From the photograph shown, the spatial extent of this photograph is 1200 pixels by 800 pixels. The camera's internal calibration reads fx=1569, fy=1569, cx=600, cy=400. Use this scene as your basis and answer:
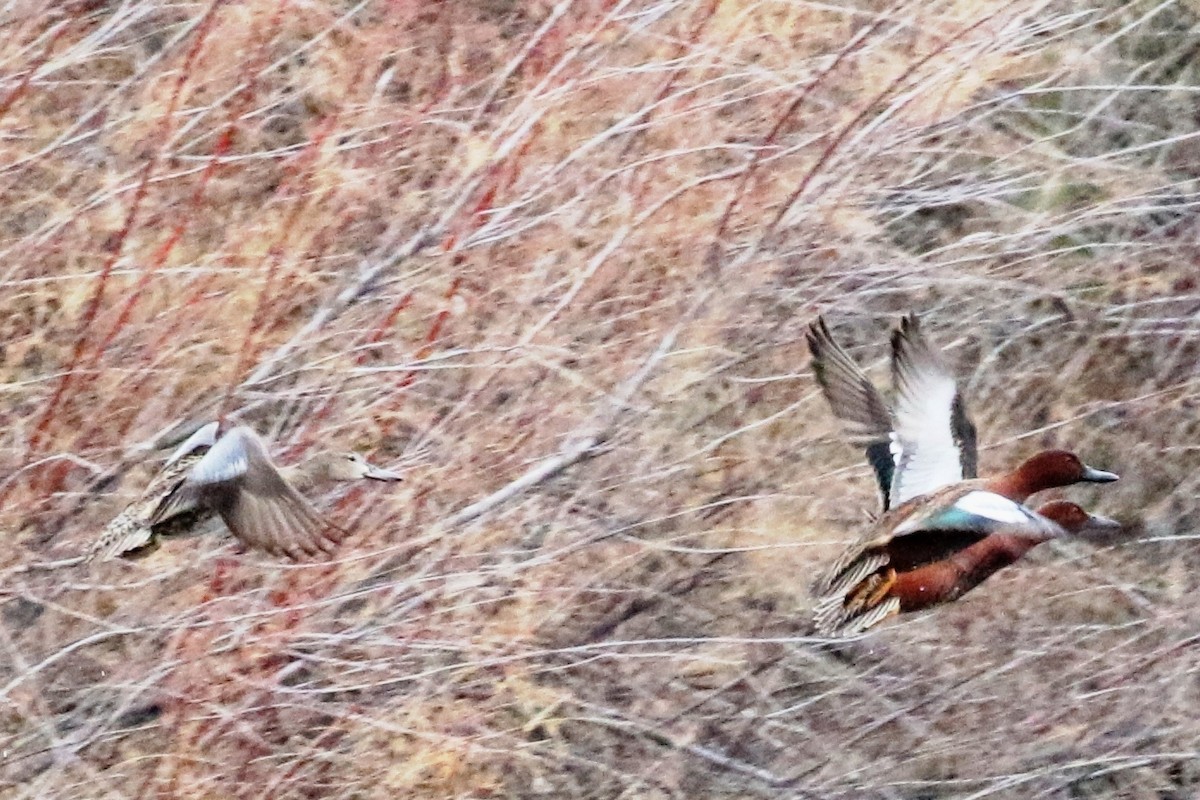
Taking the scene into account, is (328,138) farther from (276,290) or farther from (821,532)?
(821,532)

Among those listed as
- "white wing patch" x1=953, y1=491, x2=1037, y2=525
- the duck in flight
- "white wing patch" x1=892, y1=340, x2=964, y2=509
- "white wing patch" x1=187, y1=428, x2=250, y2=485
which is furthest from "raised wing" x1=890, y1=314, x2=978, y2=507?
"white wing patch" x1=187, y1=428, x2=250, y2=485

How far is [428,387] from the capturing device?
8.41 feet

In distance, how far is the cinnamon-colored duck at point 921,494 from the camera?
190 cm

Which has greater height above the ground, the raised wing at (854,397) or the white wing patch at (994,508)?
the raised wing at (854,397)

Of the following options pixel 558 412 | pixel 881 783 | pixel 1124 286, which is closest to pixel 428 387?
pixel 558 412

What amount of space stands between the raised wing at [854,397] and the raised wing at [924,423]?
0.02 meters

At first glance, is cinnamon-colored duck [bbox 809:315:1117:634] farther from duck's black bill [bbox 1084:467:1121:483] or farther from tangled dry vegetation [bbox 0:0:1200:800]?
tangled dry vegetation [bbox 0:0:1200:800]

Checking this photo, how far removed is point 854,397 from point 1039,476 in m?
0.26

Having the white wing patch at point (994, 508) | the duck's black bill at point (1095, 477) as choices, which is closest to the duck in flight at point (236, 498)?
the white wing patch at point (994, 508)

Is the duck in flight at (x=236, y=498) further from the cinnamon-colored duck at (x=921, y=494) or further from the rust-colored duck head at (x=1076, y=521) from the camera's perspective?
the rust-colored duck head at (x=1076, y=521)

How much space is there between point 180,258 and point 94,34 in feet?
1.28

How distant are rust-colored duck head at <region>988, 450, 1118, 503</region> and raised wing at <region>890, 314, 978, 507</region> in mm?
65

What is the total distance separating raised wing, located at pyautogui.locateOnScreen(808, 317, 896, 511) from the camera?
2.08m

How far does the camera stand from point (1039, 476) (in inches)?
79.8
